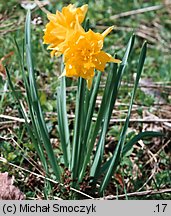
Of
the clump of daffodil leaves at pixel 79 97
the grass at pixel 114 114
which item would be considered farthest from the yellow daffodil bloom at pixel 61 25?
the grass at pixel 114 114

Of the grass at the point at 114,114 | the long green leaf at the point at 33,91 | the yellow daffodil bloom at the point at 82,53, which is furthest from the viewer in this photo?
the grass at the point at 114,114

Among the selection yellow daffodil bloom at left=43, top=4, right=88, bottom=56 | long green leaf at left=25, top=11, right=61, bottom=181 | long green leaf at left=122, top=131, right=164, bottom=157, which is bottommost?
long green leaf at left=122, top=131, right=164, bottom=157

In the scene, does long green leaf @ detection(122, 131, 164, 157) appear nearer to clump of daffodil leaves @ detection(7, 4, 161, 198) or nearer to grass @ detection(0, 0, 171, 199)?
clump of daffodil leaves @ detection(7, 4, 161, 198)

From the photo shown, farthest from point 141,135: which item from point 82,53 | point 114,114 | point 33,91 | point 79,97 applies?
point 114,114

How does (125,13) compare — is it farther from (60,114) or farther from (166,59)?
(60,114)

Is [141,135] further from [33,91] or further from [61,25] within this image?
[61,25]

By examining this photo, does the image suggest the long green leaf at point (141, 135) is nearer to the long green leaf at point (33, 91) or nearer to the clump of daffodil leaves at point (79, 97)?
the clump of daffodil leaves at point (79, 97)

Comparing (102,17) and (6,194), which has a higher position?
(102,17)

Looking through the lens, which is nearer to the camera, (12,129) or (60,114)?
(60,114)

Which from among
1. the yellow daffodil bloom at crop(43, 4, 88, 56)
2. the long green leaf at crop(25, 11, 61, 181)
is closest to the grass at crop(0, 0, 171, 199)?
the long green leaf at crop(25, 11, 61, 181)
